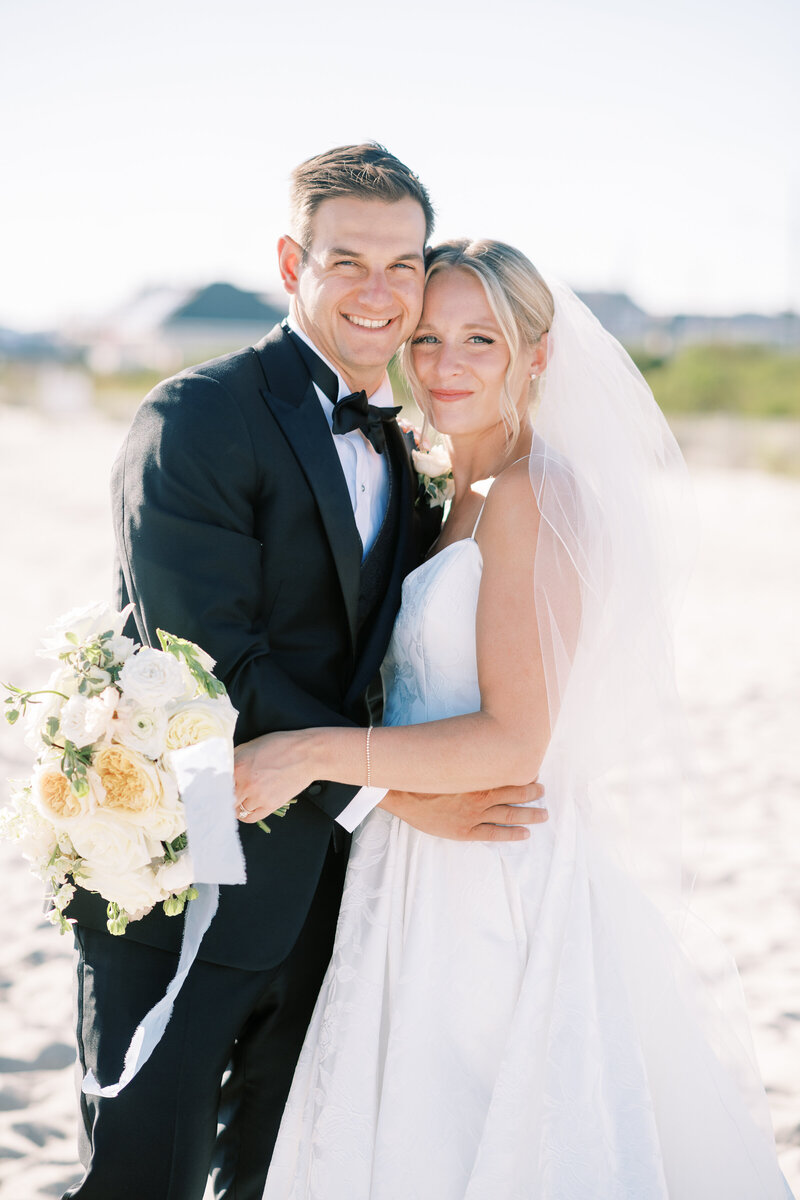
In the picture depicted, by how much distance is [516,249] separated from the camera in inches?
115

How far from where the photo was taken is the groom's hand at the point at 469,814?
103 inches

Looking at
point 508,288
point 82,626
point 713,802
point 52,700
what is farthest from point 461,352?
point 713,802

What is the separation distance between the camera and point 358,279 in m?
2.77

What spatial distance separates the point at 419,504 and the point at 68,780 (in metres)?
1.53

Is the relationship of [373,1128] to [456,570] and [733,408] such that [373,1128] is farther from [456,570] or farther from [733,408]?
[733,408]

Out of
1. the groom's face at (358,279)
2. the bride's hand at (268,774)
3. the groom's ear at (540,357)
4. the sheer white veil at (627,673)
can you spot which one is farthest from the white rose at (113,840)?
the groom's ear at (540,357)

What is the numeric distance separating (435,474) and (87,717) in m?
1.48

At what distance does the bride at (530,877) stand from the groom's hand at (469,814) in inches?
3.3

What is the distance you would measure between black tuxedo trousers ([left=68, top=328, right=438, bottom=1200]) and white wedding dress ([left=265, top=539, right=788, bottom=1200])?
0.19m

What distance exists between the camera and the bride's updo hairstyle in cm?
287

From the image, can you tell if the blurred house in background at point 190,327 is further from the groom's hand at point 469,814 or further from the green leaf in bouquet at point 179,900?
the green leaf in bouquet at point 179,900

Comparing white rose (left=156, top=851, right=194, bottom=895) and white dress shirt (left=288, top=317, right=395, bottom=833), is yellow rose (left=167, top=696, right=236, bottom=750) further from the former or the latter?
white dress shirt (left=288, top=317, right=395, bottom=833)

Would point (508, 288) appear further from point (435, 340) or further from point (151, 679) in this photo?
point (151, 679)

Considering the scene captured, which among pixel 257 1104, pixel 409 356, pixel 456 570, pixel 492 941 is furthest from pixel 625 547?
pixel 257 1104
